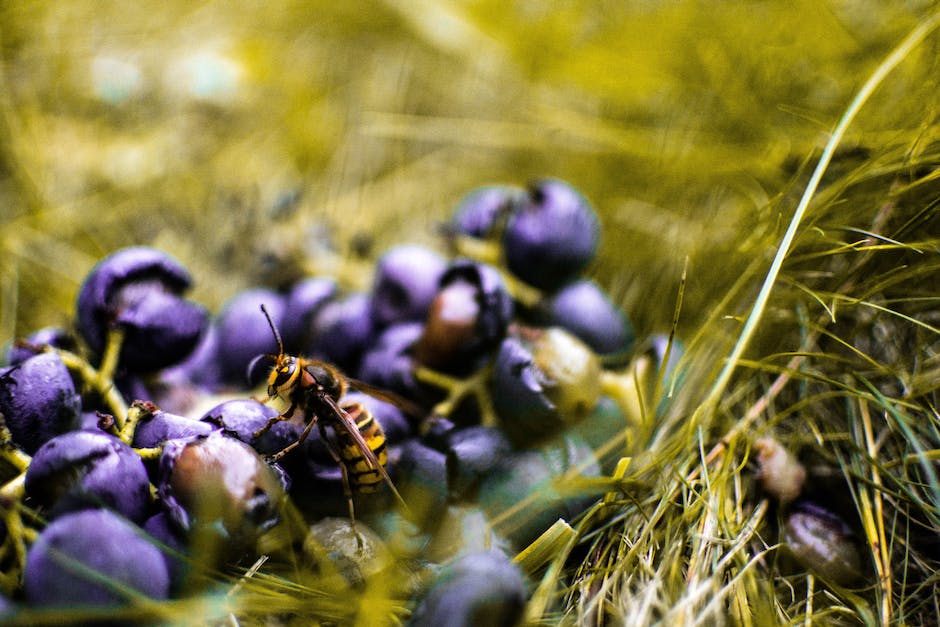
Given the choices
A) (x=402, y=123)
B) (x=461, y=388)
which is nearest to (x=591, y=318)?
(x=461, y=388)

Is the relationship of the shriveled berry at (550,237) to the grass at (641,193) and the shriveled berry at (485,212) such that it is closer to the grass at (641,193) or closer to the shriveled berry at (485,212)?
the shriveled berry at (485,212)

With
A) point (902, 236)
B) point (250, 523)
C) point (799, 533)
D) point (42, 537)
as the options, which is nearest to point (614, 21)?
point (902, 236)

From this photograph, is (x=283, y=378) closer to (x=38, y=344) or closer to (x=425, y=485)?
(x=425, y=485)

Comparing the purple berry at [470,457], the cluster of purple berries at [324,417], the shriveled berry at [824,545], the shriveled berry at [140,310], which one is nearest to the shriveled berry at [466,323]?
the cluster of purple berries at [324,417]

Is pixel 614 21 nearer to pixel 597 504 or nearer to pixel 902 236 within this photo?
pixel 902 236

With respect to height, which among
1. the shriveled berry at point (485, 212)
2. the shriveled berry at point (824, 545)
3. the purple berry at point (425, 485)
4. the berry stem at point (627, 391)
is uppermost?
the shriveled berry at point (485, 212)

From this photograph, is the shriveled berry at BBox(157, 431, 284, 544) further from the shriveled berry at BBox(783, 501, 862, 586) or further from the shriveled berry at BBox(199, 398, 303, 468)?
the shriveled berry at BBox(783, 501, 862, 586)

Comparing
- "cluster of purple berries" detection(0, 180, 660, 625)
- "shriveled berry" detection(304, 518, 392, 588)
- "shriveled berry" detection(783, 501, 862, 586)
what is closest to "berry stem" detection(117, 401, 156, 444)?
"cluster of purple berries" detection(0, 180, 660, 625)
